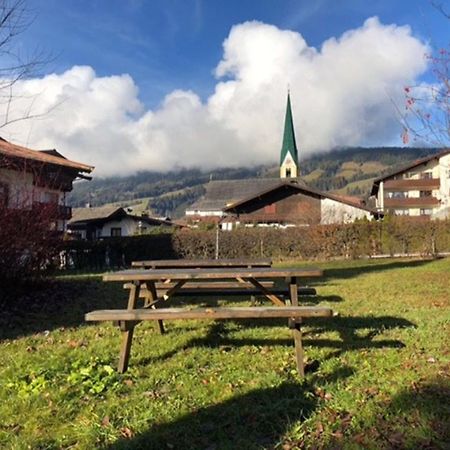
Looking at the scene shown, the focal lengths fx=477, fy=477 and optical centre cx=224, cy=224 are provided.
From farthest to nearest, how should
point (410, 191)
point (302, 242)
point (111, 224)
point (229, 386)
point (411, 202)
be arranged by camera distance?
point (410, 191) < point (111, 224) < point (411, 202) < point (302, 242) < point (229, 386)

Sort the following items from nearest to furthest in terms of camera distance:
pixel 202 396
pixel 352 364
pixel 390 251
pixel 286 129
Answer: pixel 202 396, pixel 352 364, pixel 390 251, pixel 286 129

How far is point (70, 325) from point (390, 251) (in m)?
21.3

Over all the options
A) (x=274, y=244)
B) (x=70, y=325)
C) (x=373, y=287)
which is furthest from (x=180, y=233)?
(x=70, y=325)

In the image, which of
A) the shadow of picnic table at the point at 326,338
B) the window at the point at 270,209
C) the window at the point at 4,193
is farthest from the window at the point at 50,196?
the window at the point at 270,209

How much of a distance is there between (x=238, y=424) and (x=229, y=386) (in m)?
0.62

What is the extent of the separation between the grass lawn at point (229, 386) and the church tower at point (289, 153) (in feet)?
289

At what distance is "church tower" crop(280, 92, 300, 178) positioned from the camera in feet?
304

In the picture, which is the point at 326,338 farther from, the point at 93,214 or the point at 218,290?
the point at 93,214

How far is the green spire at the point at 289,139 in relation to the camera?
93.1m

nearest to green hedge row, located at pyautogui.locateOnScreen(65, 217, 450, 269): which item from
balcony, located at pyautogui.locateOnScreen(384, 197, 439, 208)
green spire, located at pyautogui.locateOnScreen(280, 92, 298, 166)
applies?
balcony, located at pyautogui.locateOnScreen(384, 197, 439, 208)

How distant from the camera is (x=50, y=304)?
7.76 m

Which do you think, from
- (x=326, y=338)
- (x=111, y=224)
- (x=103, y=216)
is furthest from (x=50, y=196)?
(x=103, y=216)

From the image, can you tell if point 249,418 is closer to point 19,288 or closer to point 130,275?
point 130,275

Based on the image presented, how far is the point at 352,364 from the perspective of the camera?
164 inches
